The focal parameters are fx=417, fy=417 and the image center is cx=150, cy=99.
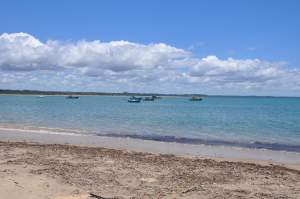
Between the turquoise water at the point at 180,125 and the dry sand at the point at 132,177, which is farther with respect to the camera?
the turquoise water at the point at 180,125

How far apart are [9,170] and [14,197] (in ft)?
9.07

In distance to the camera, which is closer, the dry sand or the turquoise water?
the dry sand

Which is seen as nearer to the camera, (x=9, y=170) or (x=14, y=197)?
(x=14, y=197)

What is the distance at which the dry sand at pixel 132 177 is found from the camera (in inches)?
356

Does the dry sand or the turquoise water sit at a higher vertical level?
the dry sand

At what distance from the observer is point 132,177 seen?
10.8m

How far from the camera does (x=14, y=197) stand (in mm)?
8266

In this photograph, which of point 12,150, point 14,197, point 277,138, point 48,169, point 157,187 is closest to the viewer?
point 14,197

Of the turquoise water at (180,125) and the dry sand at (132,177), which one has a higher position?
the dry sand at (132,177)

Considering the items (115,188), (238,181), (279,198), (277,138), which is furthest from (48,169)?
(277,138)

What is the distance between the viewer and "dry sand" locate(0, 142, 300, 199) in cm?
905

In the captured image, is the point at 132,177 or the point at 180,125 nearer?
the point at 132,177

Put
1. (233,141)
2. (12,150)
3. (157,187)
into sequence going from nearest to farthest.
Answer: (157,187)
(12,150)
(233,141)

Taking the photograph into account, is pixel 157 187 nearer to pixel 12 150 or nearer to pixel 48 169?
pixel 48 169
